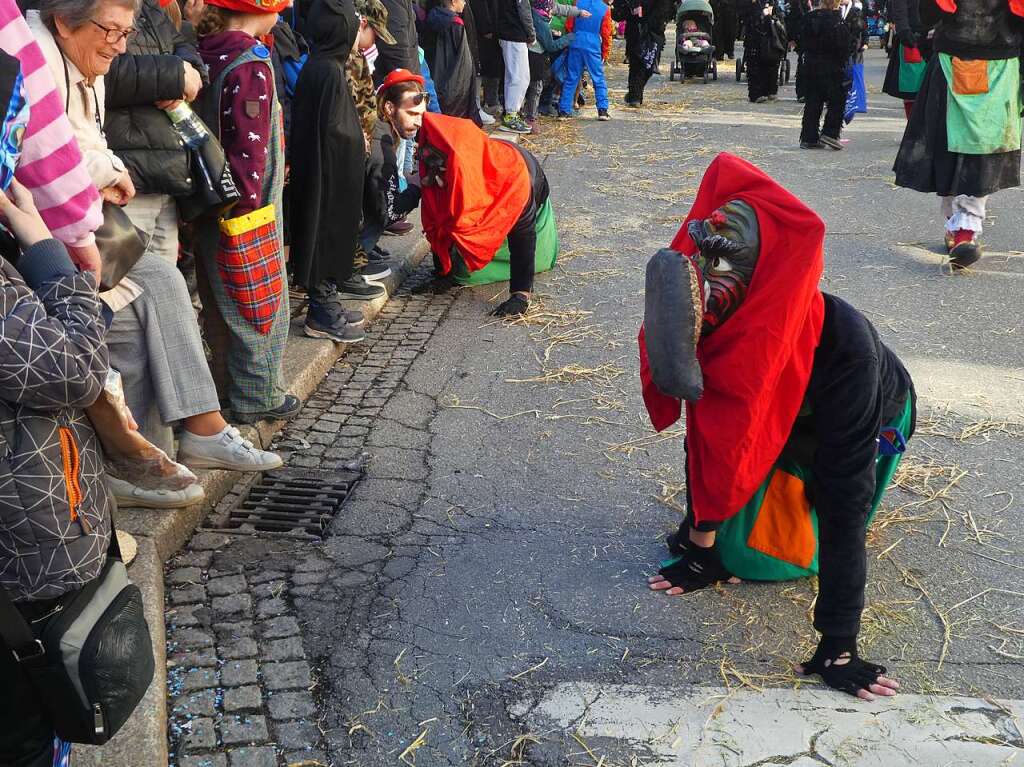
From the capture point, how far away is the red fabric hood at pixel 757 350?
2.63 metres

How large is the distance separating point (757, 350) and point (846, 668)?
0.91 metres

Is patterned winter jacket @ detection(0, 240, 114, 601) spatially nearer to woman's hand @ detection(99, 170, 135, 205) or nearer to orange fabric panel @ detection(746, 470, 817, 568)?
woman's hand @ detection(99, 170, 135, 205)

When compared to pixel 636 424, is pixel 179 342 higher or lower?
higher

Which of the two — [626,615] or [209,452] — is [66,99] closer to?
[209,452]

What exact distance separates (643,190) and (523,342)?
13.3 feet

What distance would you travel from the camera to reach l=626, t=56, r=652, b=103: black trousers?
14.6 m

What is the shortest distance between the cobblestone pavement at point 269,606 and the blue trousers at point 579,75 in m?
9.19

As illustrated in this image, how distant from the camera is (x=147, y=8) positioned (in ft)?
12.4

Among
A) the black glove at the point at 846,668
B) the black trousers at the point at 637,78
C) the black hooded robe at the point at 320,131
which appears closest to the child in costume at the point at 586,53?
the black trousers at the point at 637,78

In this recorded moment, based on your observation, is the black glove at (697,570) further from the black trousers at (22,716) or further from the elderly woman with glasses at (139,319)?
the black trousers at (22,716)

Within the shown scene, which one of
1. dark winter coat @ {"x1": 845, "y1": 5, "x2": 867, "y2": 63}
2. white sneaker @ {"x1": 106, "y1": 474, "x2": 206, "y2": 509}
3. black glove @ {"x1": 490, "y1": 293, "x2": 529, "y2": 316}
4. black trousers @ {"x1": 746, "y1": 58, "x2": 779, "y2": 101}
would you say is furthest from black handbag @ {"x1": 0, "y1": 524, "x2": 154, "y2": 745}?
black trousers @ {"x1": 746, "y1": 58, "x2": 779, "y2": 101}

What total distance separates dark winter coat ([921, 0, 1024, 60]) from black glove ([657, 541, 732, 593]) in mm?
4435

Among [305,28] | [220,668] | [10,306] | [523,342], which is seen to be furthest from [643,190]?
[10,306]

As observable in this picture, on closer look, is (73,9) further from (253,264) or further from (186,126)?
(253,264)
